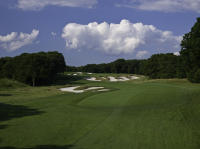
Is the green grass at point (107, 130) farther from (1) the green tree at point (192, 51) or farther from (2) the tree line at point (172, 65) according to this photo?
(2) the tree line at point (172, 65)

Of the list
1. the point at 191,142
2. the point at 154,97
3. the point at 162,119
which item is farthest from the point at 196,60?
the point at 191,142

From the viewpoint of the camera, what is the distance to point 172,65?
89750 millimetres

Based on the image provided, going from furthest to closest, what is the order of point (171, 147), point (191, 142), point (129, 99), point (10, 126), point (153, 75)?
1. point (153, 75)
2. point (129, 99)
3. point (10, 126)
4. point (191, 142)
5. point (171, 147)

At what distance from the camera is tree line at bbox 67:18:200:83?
50.3 meters

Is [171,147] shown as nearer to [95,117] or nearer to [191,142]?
[191,142]

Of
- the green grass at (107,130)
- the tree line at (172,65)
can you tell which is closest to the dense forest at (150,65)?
the tree line at (172,65)

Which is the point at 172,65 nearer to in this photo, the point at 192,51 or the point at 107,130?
the point at 192,51

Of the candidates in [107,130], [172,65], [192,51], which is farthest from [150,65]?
[107,130]

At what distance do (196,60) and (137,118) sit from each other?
140ft

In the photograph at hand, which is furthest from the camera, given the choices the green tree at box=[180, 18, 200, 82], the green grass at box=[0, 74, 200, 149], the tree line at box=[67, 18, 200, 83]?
the tree line at box=[67, 18, 200, 83]

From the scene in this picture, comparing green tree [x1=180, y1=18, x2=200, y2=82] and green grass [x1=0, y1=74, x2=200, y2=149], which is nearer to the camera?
green grass [x1=0, y1=74, x2=200, y2=149]

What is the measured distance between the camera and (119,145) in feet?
28.7

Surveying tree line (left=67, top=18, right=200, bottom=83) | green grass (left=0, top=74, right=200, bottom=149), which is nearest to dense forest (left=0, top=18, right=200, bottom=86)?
tree line (left=67, top=18, right=200, bottom=83)

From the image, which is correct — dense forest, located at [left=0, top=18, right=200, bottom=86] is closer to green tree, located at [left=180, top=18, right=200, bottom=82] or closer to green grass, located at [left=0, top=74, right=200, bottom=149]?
green tree, located at [left=180, top=18, right=200, bottom=82]
